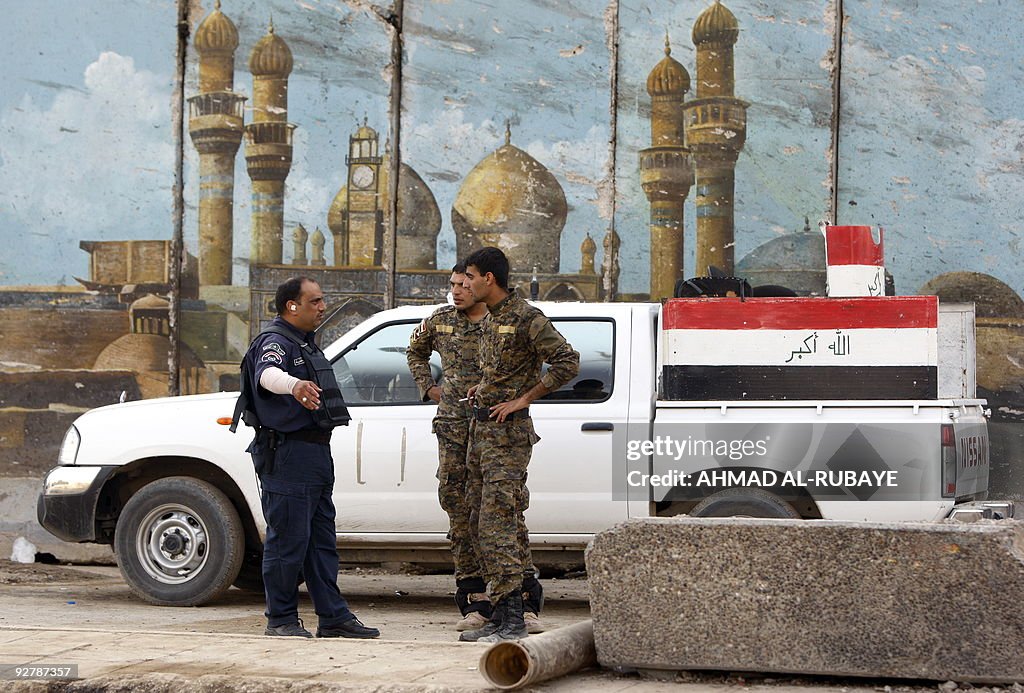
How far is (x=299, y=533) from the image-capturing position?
6.24 metres

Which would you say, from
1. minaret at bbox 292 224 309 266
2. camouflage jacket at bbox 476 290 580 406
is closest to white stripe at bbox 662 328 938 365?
camouflage jacket at bbox 476 290 580 406

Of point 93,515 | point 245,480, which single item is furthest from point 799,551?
point 93,515

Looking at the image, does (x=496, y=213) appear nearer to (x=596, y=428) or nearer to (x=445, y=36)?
(x=445, y=36)

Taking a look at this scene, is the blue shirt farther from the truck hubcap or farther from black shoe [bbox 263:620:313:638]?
the truck hubcap

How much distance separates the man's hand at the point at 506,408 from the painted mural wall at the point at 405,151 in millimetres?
5071

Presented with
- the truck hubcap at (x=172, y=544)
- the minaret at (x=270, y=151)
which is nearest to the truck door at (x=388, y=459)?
the truck hubcap at (x=172, y=544)

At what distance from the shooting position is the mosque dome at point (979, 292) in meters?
10.7

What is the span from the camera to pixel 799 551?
16.4 ft

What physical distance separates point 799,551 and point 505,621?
1715 mm

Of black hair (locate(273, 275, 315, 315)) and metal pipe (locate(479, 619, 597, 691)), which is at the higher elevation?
black hair (locate(273, 275, 315, 315))

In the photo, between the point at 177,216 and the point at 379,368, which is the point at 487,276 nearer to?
the point at 379,368

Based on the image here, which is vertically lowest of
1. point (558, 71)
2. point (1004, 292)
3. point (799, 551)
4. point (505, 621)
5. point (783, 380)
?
point (505, 621)

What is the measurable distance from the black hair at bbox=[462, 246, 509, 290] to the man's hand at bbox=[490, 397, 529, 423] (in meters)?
0.56

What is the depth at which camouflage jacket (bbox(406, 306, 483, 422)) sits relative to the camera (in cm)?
654
